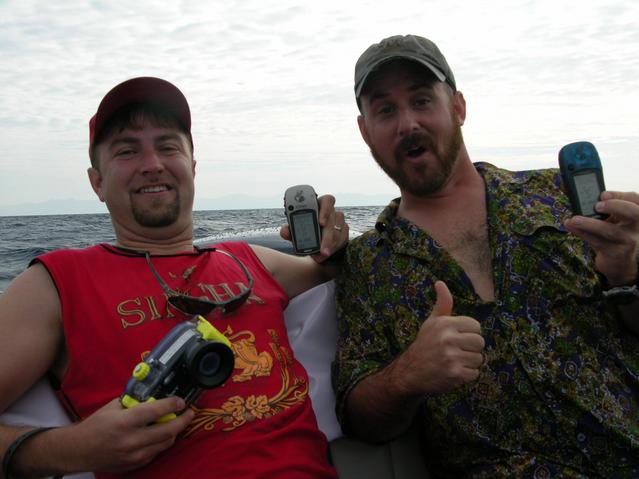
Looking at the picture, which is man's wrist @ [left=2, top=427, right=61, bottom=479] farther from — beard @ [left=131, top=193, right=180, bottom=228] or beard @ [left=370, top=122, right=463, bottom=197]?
beard @ [left=370, top=122, right=463, bottom=197]

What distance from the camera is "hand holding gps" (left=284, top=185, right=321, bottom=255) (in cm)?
278

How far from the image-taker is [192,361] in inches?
73.0

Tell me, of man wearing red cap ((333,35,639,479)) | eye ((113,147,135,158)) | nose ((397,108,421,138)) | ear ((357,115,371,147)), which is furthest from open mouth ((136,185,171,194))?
nose ((397,108,421,138))

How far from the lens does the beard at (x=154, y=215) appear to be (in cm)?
279

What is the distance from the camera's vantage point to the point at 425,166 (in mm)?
2936

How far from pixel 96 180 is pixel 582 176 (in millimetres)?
2263

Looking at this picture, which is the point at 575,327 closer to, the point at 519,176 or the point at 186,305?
the point at 519,176

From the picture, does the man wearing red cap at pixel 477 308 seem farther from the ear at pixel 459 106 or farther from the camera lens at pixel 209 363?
the camera lens at pixel 209 363

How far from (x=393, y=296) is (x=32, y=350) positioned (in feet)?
4.97

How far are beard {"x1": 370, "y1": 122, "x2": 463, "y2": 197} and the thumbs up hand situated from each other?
98cm

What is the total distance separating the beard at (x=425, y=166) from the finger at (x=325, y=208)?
379 mm

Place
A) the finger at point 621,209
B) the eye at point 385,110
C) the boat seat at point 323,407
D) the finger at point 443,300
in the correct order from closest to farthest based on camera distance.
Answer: the finger at point 621,209 → the finger at point 443,300 → the boat seat at point 323,407 → the eye at point 385,110

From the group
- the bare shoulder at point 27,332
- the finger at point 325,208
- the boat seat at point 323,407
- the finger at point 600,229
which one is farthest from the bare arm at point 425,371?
the bare shoulder at point 27,332

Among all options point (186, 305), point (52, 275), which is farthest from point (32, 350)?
point (186, 305)
